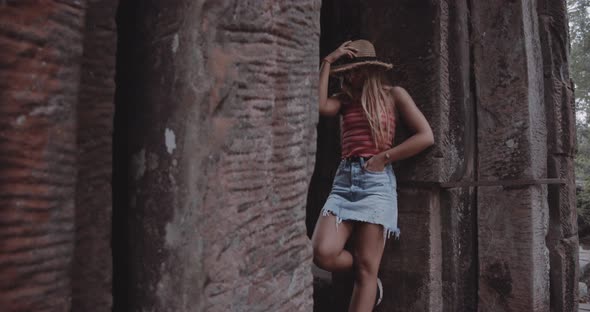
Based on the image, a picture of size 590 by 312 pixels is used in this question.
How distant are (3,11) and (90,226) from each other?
1.43 ft

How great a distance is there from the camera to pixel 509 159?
9.30ft

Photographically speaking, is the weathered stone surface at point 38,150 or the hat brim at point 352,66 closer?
the weathered stone surface at point 38,150

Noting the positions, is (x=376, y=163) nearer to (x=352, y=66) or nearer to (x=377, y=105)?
(x=377, y=105)

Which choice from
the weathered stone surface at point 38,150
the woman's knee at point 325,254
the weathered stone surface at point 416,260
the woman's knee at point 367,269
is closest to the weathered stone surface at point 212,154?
the weathered stone surface at point 38,150

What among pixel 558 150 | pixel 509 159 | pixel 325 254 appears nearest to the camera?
pixel 325 254

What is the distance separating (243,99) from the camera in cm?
94

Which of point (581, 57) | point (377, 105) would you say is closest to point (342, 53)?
point (377, 105)

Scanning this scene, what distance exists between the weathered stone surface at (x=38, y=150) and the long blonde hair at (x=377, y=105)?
1574 millimetres

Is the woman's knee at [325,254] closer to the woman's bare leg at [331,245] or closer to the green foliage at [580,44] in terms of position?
the woman's bare leg at [331,245]

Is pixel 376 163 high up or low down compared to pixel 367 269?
up

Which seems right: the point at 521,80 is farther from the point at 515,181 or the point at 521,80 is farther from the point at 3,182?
the point at 3,182

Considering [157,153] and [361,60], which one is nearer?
[157,153]

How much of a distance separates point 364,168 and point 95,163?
1489mm

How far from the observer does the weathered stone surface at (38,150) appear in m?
0.69
